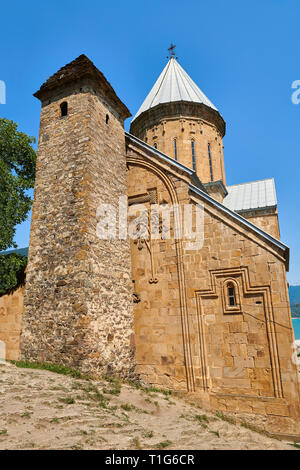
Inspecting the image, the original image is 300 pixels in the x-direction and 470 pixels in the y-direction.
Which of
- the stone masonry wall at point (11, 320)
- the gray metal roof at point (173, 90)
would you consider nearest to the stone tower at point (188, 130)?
the gray metal roof at point (173, 90)

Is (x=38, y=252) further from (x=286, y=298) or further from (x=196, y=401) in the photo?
(x=286, y=298)

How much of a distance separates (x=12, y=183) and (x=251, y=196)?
45.5 feet

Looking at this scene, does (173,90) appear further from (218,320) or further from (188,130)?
(218,320)

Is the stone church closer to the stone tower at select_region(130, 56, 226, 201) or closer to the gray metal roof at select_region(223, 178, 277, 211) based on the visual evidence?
the stone tower at select_region(130, 56, 226, 201)

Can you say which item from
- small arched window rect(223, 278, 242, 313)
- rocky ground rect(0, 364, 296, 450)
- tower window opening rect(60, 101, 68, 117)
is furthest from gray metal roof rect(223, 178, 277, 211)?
rocky ground rect(0, 364, 296, 450)

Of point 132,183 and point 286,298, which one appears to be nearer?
point 286,298

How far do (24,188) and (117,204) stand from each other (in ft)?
22.1

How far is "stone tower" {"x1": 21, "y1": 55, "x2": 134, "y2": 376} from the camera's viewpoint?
826 centimetres

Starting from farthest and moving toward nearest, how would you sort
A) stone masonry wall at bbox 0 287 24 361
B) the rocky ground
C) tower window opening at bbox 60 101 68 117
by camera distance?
tower window opening at bbox 60 101 68 117 → stone masonry wall at bbox 0 287 24 361 → the rocky ground

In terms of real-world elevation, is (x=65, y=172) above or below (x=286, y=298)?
above

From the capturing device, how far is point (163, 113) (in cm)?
1839

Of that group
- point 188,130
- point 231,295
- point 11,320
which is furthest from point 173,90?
point 11,320

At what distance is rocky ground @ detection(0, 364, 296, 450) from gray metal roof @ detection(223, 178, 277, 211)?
495 inches
